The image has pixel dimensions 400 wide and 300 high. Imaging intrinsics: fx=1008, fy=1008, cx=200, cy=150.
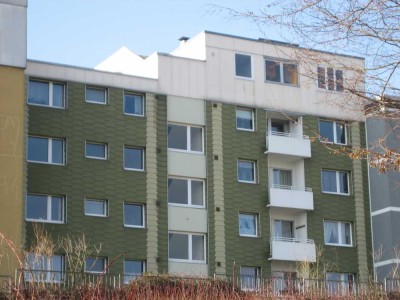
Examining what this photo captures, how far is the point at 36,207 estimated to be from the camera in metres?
44.4

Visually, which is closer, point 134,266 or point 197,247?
point 134,266

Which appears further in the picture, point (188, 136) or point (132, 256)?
point (188, 136)

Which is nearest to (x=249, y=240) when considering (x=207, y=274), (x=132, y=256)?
(x=207, y=274)

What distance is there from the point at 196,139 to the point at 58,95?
7.47m

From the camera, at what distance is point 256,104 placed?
167 feet

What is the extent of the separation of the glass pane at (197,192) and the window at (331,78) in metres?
32.5

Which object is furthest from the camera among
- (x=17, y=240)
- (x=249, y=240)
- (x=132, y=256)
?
(x=249, y=240)

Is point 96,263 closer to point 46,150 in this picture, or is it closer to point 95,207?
point 95,207

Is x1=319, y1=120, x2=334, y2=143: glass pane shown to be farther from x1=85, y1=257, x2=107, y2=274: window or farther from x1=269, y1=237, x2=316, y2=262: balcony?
x1=85, y1=257, x2=107, y2=274: window

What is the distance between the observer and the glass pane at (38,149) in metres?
44.8

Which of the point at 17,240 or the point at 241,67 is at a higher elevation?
the point at 241,67

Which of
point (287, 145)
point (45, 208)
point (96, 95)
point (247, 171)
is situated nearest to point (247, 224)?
point (247, 171)

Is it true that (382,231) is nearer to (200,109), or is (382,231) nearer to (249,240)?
(249,240)

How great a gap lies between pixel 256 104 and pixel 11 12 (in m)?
14.3
